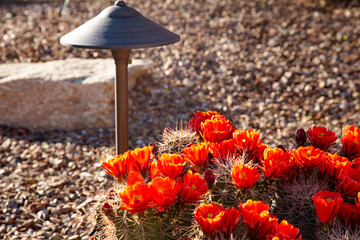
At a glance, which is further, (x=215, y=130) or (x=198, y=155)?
(x=215, y=130)

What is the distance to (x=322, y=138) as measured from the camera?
1.86 m

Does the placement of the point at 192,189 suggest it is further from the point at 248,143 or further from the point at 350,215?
the point at 350,215

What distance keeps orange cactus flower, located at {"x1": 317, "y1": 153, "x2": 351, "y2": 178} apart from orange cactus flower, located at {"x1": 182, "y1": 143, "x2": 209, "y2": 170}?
1.42ft

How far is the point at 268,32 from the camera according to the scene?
214 inches

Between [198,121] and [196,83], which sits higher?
[198,121]

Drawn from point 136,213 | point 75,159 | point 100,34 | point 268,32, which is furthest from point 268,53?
point 136,213

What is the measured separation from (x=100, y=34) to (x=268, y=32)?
3559 millimetres

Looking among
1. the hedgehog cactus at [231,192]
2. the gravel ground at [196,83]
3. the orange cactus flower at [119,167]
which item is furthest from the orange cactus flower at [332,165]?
the gravel ground at [196,83]

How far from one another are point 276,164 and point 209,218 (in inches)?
14.5

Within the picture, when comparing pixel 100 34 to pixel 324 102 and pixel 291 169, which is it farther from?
pixel 324 102

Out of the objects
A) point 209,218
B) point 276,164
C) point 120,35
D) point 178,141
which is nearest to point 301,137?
point 276,164

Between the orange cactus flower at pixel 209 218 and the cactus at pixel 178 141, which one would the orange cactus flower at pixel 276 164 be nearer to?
the orange cactus flower at pixel 209 218

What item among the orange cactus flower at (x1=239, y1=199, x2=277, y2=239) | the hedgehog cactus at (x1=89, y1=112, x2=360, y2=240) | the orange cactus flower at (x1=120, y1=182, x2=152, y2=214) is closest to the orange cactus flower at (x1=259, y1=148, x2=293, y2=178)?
the hedgehog cactus at (x1=89, y1=112, x2=360, y2=240)

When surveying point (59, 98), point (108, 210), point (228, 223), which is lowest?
point (59, 98)
